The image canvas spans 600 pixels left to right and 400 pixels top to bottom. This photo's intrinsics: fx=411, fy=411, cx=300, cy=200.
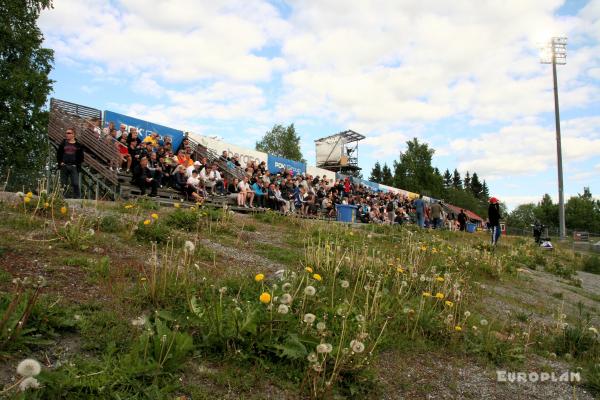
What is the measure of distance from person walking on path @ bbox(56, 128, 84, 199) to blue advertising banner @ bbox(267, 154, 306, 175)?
48.7 feet

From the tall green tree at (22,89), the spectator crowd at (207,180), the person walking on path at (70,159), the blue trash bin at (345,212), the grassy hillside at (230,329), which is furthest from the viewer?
the tall green tree at (22,89)

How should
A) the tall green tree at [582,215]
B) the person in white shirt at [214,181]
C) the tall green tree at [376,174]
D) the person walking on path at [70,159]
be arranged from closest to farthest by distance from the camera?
the person walking on path at [70,159], the person in white shirt at [214,181], the tall green tree at [582,215], the tall green tree at [376,174]

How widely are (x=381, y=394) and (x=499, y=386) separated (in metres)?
1.29

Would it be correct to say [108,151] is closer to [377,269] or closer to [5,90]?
[377,269]

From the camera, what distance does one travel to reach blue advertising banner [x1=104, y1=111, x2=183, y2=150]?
16078 mm

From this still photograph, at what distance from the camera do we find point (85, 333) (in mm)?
2969

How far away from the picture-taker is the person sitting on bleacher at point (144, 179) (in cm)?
1301

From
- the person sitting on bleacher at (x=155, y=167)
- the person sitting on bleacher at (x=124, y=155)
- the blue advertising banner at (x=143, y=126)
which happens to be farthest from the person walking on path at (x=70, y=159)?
A: the blue advertising banner at (x=143, y=126)

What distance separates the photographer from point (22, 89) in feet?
84.1

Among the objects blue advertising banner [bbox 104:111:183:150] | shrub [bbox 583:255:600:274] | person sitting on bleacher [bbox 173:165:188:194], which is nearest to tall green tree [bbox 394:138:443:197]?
shrub [bbox 583:255:600:274]

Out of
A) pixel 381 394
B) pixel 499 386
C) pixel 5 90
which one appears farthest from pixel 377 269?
pixel 5 90

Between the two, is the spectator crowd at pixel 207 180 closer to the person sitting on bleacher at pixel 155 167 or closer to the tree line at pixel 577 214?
the person sitting on bleacher at pixel 155 167

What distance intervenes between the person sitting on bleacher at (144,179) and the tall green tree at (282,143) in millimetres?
59119

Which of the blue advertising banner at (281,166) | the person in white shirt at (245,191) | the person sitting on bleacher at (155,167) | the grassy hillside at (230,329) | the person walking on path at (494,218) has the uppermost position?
the blue advertising banner at (281,166)
